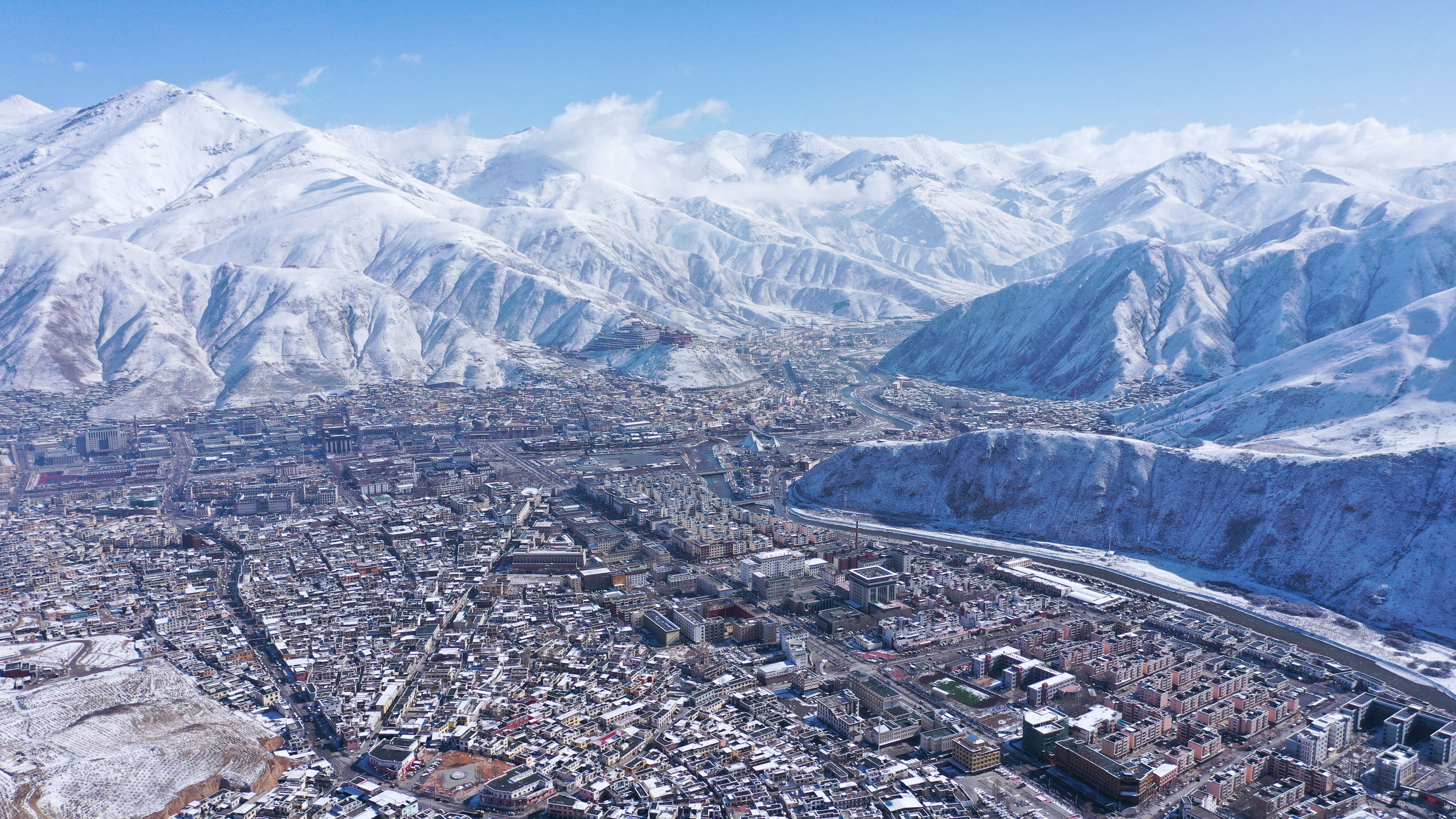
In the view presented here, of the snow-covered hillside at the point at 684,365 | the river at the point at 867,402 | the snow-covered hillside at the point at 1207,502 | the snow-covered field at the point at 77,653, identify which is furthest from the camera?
the snow-covered hillside at the point at 684,365

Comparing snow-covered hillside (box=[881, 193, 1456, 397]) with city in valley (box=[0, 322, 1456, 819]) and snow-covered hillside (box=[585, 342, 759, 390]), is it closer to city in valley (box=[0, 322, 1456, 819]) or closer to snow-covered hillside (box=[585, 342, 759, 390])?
snow-covered hillside (box=[585, 342, 759, 390])

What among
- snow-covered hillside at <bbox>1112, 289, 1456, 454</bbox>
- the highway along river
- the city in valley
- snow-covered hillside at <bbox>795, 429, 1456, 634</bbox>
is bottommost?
the city in valley

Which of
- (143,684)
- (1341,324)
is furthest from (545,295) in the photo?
(143,684)

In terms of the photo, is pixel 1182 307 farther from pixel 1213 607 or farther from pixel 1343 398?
pixel 1213 607

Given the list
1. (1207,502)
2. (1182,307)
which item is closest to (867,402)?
(1182,307)

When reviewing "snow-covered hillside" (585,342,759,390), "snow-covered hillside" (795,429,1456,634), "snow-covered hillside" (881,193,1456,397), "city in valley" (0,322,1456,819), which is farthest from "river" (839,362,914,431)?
"snow-covered hillside" (795,429,1456,634)

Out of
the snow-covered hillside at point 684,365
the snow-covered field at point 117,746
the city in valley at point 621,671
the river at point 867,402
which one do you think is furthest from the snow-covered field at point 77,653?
the snow-covered hillside at point 684,365

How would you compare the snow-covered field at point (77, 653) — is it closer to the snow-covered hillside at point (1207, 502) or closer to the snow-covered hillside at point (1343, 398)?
the snow-covered hillside at point (1207, 502)
